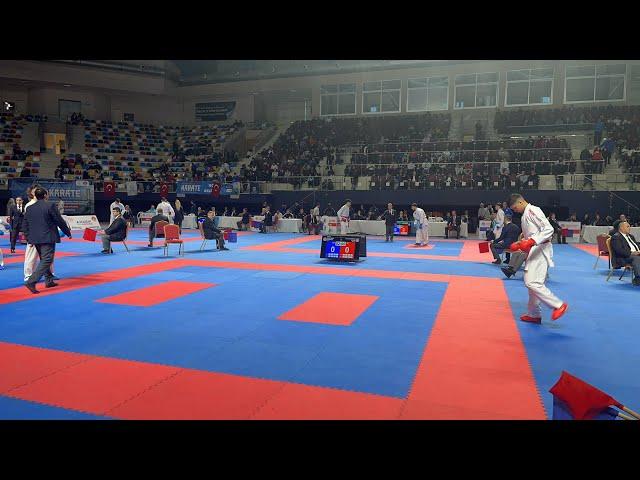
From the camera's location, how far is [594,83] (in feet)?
103

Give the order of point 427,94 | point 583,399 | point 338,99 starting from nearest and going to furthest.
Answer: point 583,399 → point 427,94 → point 338,99

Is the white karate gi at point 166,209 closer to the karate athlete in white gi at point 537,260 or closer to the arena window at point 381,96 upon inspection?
the karate athlete in white gi at point 537,260

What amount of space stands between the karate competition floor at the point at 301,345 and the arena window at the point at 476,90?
2609cm

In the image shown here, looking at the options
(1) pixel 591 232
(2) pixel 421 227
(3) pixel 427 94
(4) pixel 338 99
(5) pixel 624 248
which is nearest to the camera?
(5) pixel 624 248

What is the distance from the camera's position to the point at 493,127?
31.8 metres

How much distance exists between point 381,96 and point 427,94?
3578mm

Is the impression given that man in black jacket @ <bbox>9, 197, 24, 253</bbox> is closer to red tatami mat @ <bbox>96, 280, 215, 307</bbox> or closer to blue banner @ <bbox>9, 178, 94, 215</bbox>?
red tatami mat @ <bbox>96, 280, 215, 307</bbox>

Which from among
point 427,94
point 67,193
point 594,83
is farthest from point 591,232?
point 67,193

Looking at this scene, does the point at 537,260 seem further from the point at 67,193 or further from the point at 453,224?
the point at 67,193

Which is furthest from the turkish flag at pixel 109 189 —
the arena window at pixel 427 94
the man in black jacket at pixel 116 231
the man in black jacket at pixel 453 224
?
the arena window at pixel 427 94

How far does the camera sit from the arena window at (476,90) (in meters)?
33.8
